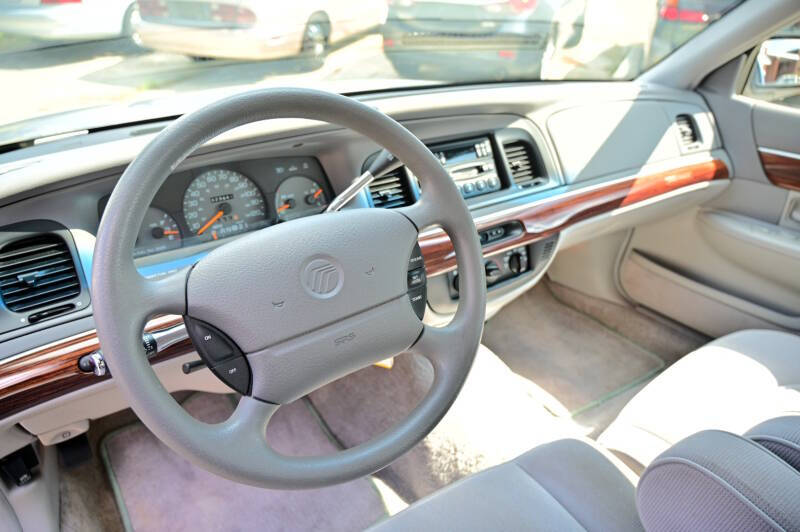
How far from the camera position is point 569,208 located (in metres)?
1.78

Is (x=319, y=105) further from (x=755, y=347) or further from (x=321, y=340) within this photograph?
(x=755, y=347)

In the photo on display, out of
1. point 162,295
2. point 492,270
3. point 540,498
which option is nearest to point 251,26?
point 492,270

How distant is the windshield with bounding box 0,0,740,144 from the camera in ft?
4.44

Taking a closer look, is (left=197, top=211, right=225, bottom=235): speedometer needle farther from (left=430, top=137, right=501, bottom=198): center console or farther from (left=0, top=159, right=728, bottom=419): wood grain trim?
(left=430, top=137, right=501, bottom=198): center console

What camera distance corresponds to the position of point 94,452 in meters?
1.77

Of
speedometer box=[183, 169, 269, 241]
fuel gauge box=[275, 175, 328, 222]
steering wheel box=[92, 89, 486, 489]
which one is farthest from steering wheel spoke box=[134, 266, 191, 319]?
fuel gauge box=[275, 175, 328, 222]

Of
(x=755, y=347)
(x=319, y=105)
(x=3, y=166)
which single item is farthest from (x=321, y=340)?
(x=755, y=347)

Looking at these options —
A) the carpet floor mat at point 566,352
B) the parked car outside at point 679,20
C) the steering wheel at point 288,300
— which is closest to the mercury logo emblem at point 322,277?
the steering wheel at point 288,300

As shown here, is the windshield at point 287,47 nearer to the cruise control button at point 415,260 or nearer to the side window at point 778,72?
the side window at point 778,72

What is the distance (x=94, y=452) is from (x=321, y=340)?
1.23 metres

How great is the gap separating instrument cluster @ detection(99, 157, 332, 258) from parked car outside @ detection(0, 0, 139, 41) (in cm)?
46

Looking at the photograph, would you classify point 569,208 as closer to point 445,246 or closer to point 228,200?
point 445,246

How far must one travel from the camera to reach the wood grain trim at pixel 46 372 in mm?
1032

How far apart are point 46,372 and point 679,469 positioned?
0.99 m
